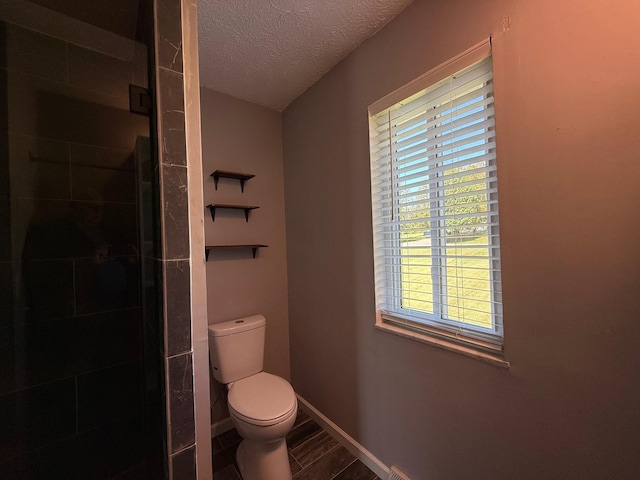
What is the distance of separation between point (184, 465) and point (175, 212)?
2.78 ft

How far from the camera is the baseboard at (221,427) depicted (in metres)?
1.72

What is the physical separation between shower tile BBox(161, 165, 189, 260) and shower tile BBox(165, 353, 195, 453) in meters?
0.36

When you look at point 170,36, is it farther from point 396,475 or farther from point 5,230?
point 396,475

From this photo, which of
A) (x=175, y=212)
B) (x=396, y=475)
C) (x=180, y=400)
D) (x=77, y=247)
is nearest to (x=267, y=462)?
(x=396, y=475)

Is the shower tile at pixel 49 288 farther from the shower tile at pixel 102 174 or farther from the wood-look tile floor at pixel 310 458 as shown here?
the wood-look tile floor at pixel 310 458

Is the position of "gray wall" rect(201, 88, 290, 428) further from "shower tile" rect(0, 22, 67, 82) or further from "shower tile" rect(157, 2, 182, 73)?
"shower tile" rect(157, 2, 182, 73)

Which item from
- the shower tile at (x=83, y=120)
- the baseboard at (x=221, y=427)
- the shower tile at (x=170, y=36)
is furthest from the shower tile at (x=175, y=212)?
the baseboard at (x=221, y=427)

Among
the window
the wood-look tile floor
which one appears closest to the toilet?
the wood-look tile floor

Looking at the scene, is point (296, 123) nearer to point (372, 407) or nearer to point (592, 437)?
point (372, 407)

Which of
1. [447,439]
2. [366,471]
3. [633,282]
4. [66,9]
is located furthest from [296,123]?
[366,471]

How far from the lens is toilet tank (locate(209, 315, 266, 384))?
1.57m

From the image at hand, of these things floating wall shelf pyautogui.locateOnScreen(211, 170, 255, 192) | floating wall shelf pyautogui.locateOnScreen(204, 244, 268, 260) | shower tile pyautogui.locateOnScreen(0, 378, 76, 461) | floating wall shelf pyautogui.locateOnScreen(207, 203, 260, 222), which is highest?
floating wall shelf pyautogui.locateOnScreen(211, 170, 255, 192)

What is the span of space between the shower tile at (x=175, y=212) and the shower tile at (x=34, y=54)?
101cm

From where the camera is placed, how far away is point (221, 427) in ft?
5.76
